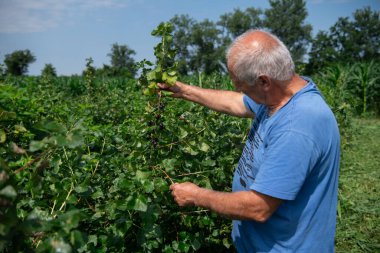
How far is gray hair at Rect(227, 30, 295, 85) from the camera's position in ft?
5.68

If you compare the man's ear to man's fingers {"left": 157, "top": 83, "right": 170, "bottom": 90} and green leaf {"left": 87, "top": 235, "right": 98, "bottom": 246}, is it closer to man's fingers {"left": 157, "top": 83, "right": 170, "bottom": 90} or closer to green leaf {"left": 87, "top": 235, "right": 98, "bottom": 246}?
man's fingers {"left": 157, "top": 83, "right": 170, "bottom": 90}

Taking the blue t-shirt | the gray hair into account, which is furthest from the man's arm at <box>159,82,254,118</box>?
the gray hair

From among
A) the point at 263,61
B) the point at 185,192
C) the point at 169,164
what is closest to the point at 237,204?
the point at 185,192

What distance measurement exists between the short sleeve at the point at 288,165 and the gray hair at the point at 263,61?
290 mm

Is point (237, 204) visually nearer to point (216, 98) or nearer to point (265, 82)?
point (265, 82)

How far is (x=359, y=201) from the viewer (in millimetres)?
4902

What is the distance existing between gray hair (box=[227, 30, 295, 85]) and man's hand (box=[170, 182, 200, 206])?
1.96 feet

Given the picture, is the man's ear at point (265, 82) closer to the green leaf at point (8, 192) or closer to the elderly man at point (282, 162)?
the elderly man at point (282, 162)

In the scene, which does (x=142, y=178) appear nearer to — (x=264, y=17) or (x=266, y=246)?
(x=266, y=246)

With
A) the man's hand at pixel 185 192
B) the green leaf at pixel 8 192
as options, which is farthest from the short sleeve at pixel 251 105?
the green leaf at pixel 8 192

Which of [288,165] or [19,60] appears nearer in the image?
[288,165]

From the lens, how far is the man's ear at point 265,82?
1.77 m

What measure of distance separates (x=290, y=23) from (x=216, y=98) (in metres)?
75.6

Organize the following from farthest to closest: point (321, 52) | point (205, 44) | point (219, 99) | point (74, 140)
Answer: point (205, 44)
point (321, 52)
point (219, 99)
point (74, 140)
